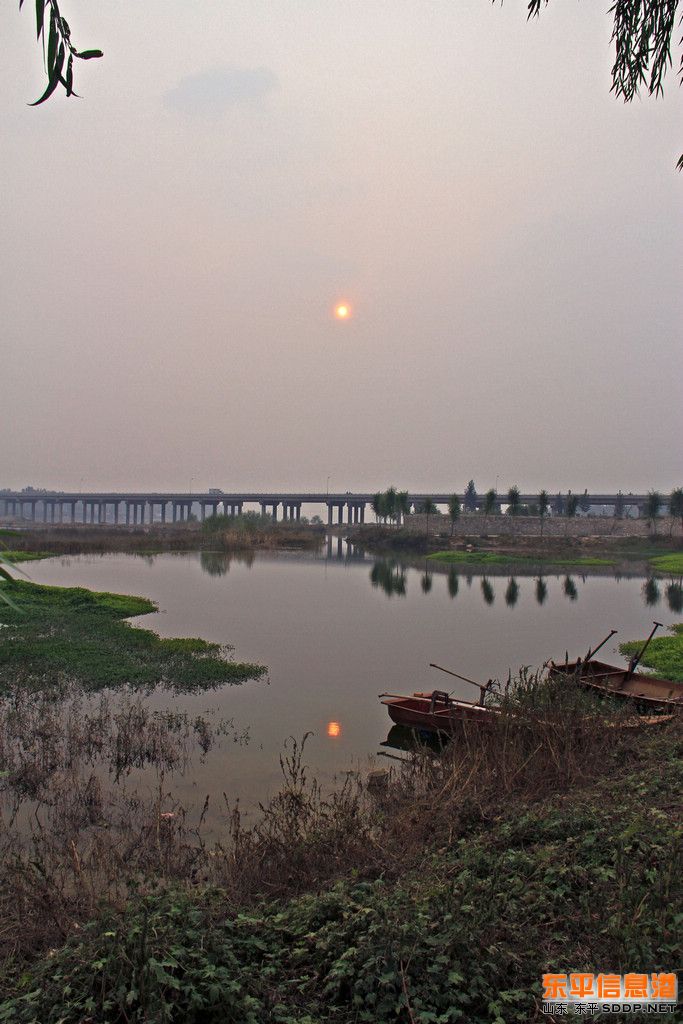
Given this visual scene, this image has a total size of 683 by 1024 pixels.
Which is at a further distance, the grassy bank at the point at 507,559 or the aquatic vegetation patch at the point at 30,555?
the grassy bank at the point at 507,559

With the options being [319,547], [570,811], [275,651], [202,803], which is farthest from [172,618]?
[319,547]

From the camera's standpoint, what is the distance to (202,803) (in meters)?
9.65

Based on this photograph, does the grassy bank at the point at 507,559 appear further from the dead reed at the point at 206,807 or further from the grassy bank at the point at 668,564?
the dead reed at the point at 206,807

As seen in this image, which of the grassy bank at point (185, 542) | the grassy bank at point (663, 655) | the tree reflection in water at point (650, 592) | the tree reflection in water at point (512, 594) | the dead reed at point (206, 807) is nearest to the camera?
the dead reed at point (206, 807)

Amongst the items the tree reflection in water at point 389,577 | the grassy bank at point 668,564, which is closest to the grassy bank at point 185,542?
the tree reflection in water at point 389,577

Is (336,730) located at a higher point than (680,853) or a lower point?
lower

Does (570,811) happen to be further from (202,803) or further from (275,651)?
(275,651)

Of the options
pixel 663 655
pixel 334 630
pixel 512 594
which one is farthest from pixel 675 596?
pixel 334 630

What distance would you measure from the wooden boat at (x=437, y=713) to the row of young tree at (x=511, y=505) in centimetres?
8082

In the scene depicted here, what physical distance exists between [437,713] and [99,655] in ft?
35.2

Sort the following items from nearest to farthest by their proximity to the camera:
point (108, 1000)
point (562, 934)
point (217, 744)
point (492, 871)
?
point (108, 1000) < point (562, 934) < point (492, 871) < point (217, 744)

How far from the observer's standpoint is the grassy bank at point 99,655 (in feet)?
53.8

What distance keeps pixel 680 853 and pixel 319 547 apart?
245 feet

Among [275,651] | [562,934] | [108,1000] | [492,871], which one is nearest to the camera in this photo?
[108,1000]
